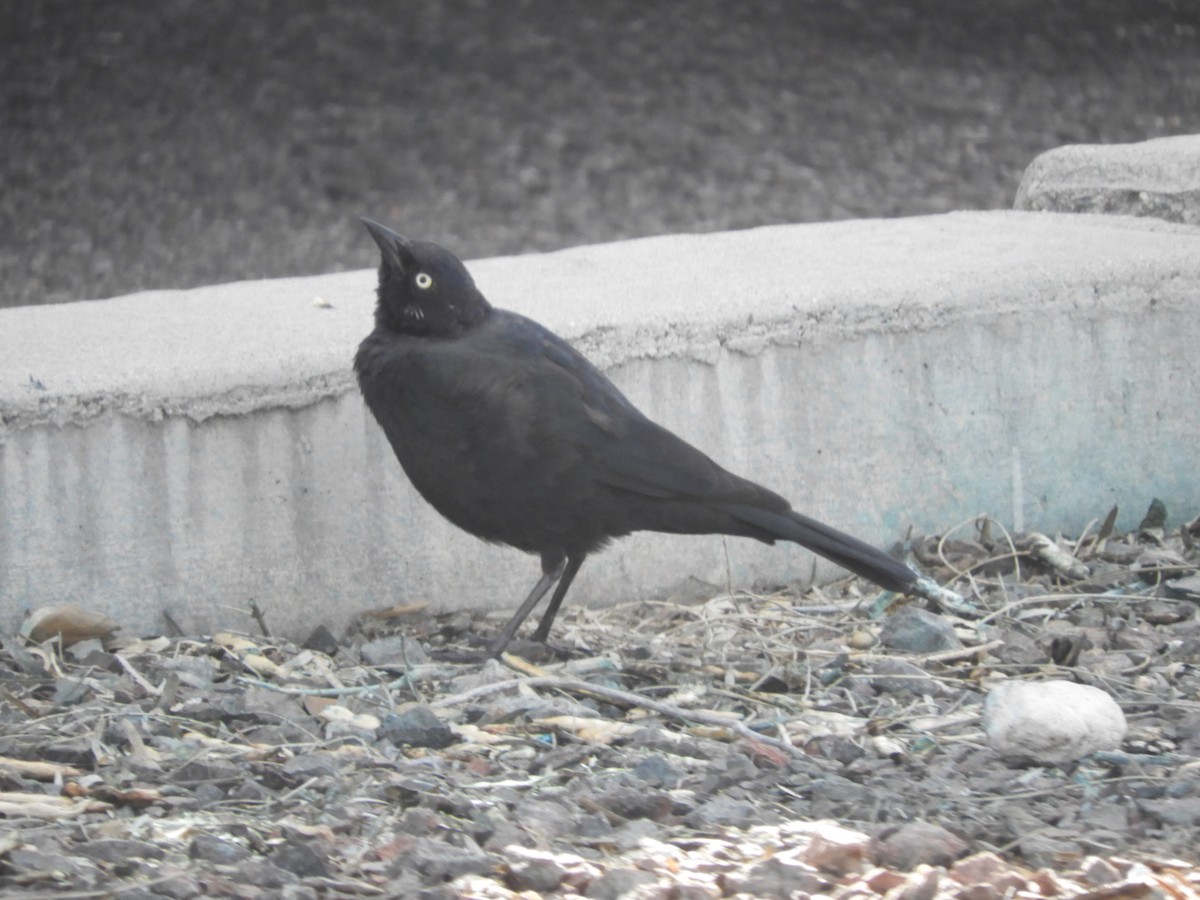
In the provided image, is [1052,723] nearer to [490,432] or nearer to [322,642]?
[490,432]

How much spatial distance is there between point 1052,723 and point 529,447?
4.10ft

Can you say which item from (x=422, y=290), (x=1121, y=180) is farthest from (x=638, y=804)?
(x=1121, y=180)

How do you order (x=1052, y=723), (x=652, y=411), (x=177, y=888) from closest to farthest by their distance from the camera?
1. (x=177, y=888)
2. (x=1052, y=723)
3. (x=652, y=411)

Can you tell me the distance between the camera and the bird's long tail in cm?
372

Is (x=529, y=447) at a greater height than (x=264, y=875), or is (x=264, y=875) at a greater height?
(x=529, y=447)

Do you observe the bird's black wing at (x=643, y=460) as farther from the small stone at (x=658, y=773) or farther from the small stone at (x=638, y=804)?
the small stone at (x=638, y=804)

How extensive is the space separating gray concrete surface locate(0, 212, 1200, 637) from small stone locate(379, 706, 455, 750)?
2.61ft

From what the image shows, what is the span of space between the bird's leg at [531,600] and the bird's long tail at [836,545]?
0.41 meters

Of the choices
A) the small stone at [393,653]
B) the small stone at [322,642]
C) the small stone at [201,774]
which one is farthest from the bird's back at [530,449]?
the small stone at [201,774]

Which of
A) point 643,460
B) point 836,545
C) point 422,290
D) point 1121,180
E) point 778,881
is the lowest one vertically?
point 778,881

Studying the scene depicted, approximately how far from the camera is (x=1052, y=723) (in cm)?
295

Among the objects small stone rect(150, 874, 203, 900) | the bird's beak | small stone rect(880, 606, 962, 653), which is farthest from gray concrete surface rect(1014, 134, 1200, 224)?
small stone rect(150, 874, 203, 900)

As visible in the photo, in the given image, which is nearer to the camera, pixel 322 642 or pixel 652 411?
pixel 322 642

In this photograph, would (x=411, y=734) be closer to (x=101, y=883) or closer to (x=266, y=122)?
(x=101, y=883)
